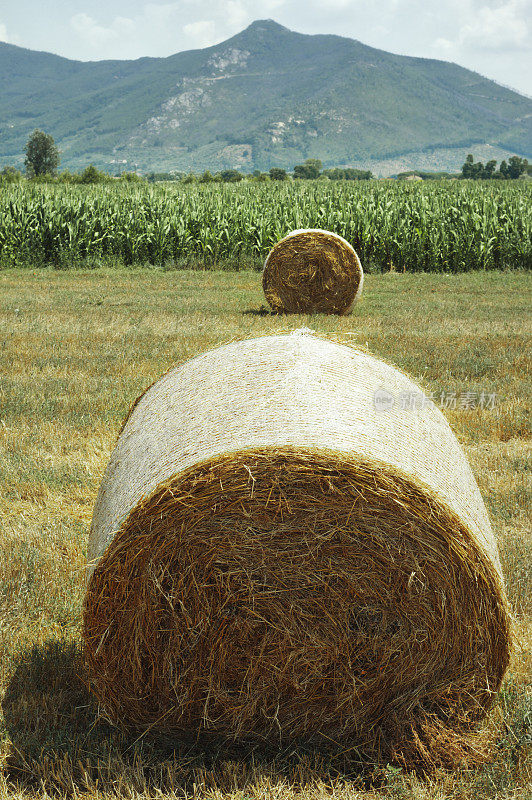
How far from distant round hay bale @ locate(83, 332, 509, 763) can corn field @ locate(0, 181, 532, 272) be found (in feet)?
49.9

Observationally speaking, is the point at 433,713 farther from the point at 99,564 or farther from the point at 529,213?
the point at 529,213

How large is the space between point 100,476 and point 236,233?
1380 centimetres

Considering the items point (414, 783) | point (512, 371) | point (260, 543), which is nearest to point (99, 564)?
point (260, 543)

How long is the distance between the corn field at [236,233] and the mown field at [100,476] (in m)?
4.56

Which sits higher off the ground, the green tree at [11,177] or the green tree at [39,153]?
the green tree at [39,153]

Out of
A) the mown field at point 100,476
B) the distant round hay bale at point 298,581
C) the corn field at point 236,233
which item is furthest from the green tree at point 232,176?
the distant round hay bale at point 298,581

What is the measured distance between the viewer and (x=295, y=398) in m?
2.89

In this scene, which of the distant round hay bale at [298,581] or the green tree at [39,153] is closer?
the distant round hay bale at [298,581]

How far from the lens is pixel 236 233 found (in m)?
18.2

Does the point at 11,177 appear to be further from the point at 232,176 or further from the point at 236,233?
the point at 232,176

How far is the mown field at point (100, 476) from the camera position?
8.95ft

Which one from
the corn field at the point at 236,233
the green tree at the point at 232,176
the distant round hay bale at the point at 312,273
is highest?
the green tree at the point at 232,176

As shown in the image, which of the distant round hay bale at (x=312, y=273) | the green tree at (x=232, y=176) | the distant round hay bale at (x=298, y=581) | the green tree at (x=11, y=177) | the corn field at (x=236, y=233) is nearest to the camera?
the distant round hay bale at (x=298, y=581)

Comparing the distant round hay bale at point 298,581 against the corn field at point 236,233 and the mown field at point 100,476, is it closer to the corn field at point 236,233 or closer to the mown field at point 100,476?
Answer: the mown field at point 100,476
